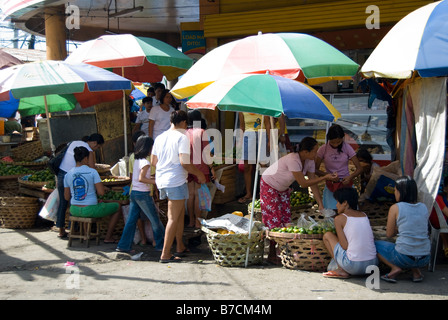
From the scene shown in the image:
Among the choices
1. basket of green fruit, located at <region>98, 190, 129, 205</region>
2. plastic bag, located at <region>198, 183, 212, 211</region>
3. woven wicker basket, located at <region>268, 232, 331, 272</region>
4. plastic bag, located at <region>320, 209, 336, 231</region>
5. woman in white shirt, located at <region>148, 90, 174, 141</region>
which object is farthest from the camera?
woman in white shirt, located at <region>148, 90, 174, 141</region>

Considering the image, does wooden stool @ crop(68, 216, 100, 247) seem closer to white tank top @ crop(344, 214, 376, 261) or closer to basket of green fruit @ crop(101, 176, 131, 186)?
basket of green fruit @ crop(101, 176, 131, 186)

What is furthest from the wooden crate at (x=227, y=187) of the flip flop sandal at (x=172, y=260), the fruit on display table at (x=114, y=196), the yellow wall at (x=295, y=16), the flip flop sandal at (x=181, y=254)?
the yellow wall at (x=295, y=16)

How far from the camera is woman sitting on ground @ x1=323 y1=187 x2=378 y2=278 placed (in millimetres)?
5316

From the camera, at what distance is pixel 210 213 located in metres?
8.60

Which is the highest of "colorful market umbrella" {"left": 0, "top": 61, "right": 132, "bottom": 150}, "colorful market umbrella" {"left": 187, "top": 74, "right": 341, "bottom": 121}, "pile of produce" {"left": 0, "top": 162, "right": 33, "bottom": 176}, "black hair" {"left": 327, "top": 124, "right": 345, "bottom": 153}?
"colorful market umbrella" {"left": 0, "top": 61, "right": 132, "bottom": 150}

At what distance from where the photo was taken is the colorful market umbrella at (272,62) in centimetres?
647

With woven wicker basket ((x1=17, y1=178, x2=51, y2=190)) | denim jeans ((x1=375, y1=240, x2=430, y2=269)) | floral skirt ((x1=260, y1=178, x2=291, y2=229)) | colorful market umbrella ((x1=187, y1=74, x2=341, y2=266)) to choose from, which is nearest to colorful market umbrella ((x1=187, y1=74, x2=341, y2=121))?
colorful market umbrella ((x1=187, y1=74, x2=341, y2=266))

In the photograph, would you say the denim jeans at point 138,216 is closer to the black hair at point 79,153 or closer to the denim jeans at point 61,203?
the black hair at point 79,153

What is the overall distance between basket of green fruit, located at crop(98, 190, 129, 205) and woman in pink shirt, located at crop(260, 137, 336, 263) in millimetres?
2221

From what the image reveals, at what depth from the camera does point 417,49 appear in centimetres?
545

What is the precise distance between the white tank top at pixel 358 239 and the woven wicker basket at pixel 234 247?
118cm

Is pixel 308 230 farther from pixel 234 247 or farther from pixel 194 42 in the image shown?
pixel 194 42

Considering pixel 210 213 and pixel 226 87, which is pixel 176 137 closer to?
pixel 226 87

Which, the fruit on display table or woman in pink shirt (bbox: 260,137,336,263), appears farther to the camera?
the fruit on display table
